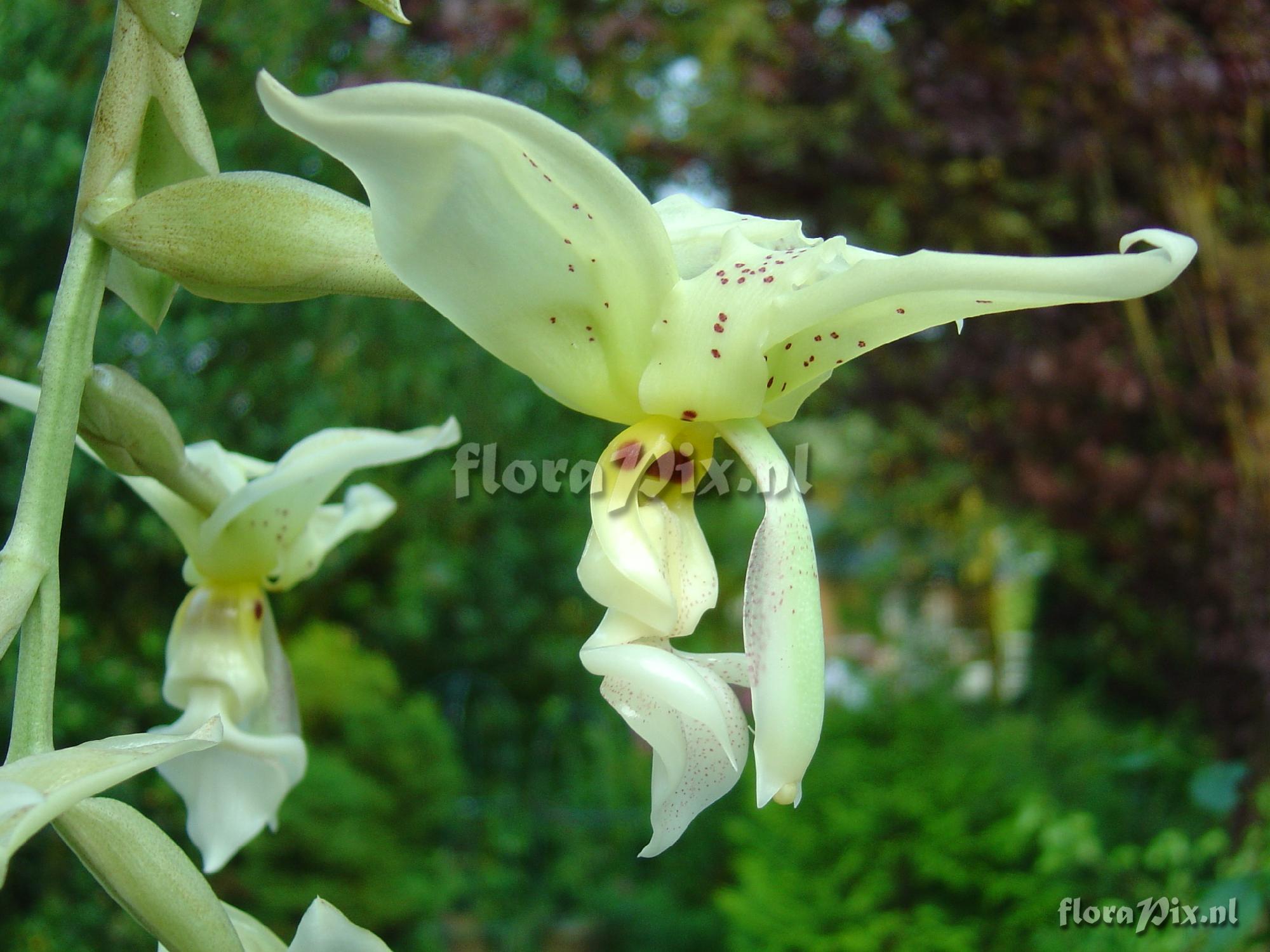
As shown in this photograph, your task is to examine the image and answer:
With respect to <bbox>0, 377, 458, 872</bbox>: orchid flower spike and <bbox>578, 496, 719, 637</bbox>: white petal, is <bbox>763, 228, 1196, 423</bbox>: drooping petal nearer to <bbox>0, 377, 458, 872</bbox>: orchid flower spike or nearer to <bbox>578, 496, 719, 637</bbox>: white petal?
<bbox>578, 496, 719, 637</bbox>: white petal

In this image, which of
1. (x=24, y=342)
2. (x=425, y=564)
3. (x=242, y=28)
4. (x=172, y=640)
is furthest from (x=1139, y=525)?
(x=172, y=640)

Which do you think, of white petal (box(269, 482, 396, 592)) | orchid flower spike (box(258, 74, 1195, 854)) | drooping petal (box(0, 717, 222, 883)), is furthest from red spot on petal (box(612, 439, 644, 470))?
white petal (box(269, 482, 396, 592))

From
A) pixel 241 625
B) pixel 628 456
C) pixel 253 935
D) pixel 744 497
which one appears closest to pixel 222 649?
pixel 241 625

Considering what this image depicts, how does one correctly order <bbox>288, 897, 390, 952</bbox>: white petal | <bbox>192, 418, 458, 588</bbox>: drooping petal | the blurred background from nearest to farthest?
<bbox>288, 897, 390, 952</bbox>: white petal → <bbox>192, 418, 458, 588</bbox>: drooping petal → the blurred background

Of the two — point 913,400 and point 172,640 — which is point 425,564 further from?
point 172,640

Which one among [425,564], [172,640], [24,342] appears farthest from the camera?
[425,564]

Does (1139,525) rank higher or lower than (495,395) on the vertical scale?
lower

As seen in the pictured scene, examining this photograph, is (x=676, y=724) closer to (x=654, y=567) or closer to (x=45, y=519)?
(x=654, y=567)
